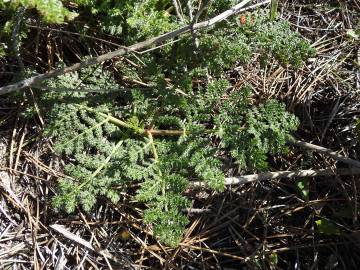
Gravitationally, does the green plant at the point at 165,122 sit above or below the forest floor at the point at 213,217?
above

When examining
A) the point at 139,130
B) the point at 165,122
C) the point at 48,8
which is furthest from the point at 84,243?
the point at 48,8

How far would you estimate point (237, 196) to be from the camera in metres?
3.17

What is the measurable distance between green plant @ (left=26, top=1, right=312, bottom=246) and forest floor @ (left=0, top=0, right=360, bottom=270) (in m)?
0.17

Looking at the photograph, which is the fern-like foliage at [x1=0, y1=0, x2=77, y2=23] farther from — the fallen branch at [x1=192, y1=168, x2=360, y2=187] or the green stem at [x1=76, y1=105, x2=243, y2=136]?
the fallen branch at [x1=192, y1=168, x2=360, y2=187]

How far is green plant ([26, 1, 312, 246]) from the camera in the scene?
2.75 meters

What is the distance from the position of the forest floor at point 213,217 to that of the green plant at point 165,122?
0.17m

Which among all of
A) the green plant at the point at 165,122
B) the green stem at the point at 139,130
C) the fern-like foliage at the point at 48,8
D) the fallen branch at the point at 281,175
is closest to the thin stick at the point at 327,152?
the fallen branch at the point at 281,175

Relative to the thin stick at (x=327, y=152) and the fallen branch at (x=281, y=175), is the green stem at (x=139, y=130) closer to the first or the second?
the fallen branch at (x=281, y=175)

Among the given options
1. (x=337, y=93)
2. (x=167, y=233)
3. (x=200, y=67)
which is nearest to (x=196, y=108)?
(x=200, y=67)

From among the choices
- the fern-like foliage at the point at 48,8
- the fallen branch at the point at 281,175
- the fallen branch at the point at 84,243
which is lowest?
the fallen branch at the point at 84,243

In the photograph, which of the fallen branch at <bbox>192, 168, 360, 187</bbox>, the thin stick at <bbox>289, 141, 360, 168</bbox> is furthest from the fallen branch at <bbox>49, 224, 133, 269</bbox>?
the thin stick at <bbox>289, 141, 360, 168</bbox>

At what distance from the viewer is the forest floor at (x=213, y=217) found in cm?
299

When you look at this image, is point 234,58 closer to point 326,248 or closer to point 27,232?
point 326,248

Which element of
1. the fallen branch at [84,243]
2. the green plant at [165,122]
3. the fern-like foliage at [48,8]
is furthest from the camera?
the fallen branch at [84,243]
